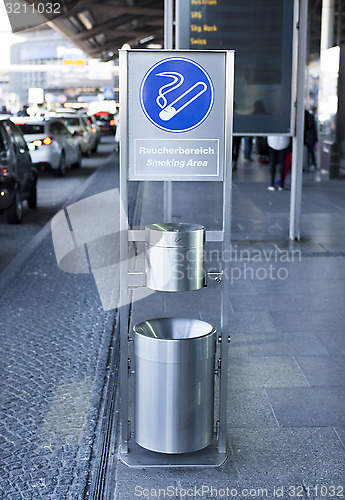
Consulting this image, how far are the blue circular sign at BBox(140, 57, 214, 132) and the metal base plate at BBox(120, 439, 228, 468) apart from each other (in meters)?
1.73

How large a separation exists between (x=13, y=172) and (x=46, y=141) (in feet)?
25.8

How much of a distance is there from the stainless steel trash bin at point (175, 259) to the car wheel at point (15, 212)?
27.9 ft

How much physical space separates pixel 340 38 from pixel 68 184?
749cm

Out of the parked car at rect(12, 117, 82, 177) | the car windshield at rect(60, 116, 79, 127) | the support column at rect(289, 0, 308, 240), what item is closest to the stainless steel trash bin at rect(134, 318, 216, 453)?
the support column at rect(289, 0, 308, 240)

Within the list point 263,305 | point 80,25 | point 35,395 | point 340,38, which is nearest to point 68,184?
point 340,38

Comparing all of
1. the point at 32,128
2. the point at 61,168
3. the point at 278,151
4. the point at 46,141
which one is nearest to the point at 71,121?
the point at 61,168

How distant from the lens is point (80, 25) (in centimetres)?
3556

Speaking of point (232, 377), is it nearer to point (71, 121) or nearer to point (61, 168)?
point (61, 168)

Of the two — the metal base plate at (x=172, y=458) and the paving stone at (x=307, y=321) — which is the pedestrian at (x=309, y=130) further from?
the metal base plate at (x=172, y=458)

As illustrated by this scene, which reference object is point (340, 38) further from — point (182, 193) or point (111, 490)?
point (111, 490)

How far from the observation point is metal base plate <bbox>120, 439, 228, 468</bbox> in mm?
4039

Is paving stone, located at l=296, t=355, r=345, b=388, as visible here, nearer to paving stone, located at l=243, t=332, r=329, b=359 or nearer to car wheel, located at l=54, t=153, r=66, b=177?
paving stone, located at l=243, t=332, r=329, b=359

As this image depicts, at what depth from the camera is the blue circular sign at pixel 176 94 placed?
12.7 ft

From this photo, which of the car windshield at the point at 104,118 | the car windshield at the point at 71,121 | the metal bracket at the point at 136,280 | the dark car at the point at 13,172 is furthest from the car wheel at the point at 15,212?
the car windshield at the point at 104,118
